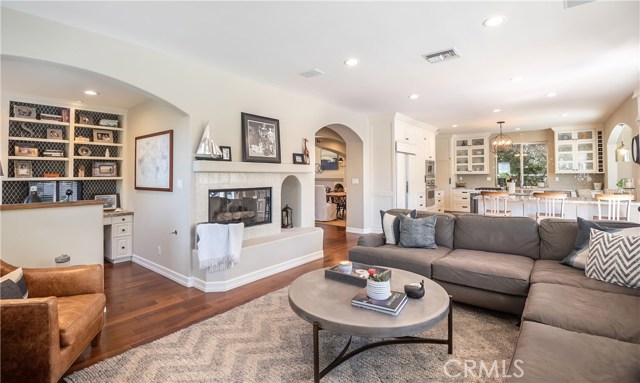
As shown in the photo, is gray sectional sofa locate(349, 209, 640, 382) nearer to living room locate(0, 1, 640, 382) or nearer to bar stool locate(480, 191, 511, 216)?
living room locate(0, 1, 640, 382)

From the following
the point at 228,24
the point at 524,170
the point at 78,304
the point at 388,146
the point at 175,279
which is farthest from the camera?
the point at 524,170

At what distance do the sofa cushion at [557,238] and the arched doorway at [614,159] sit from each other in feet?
19.6

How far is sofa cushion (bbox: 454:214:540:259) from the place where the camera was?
3.14 meters

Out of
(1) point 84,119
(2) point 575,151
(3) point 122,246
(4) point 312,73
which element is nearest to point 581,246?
(4) point 312,73

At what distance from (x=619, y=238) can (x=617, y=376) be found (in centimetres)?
156

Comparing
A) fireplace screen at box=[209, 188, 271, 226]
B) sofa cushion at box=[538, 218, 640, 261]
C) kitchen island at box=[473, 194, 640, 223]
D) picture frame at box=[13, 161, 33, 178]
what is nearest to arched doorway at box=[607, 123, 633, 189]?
kitchen island at box=[473, 194, 640, 223]

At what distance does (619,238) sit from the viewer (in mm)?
2322

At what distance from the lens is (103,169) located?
195 inches

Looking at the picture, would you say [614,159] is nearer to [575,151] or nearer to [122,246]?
[575,151]

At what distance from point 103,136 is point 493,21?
5657 millimetres

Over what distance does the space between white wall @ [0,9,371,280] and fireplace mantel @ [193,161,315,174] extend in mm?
167

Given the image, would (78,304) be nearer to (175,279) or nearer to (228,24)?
(175,279)

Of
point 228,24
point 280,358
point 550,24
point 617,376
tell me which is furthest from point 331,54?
point 617,376

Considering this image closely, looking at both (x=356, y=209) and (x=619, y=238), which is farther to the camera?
(x=356, y=209)
